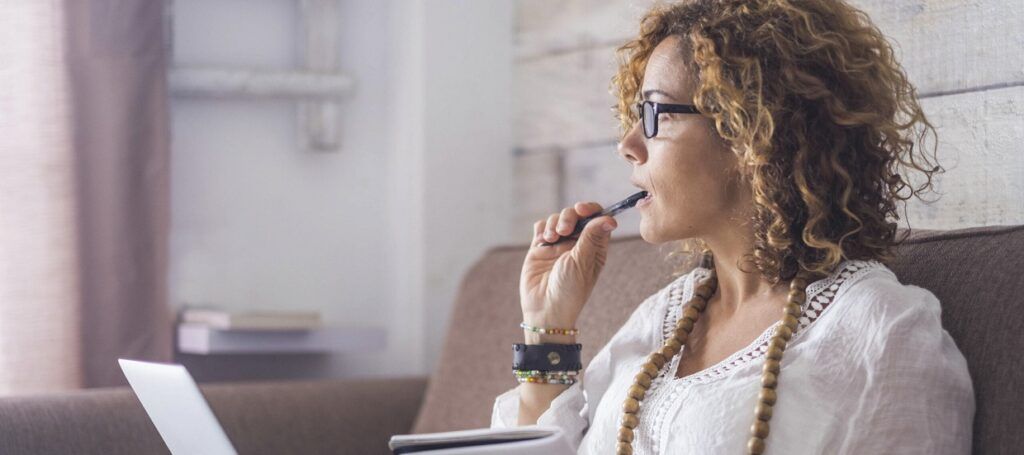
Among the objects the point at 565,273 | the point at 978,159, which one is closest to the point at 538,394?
the point at 565,273

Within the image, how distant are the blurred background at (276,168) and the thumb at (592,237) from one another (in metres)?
0.69

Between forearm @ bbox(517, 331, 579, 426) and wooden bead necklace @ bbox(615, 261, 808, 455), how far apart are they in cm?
14

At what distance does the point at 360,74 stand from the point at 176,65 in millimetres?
417

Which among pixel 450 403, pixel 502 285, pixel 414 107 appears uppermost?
pixel 414 107

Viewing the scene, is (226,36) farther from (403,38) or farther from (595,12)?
(595,12)

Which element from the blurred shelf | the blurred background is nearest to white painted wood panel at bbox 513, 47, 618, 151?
the blurred background

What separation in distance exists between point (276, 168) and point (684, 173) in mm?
1342

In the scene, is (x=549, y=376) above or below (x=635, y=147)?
below

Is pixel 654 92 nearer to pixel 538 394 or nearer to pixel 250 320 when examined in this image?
pixel 538 394

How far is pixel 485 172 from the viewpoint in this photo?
251cm

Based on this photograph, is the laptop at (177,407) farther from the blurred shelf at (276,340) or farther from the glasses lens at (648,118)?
the blurred shelf at (276,340)

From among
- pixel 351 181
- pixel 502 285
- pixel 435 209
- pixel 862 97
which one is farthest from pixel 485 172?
pixel 862 97

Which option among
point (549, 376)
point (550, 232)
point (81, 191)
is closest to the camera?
point (549, 376)

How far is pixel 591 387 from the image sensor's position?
1478 mm
